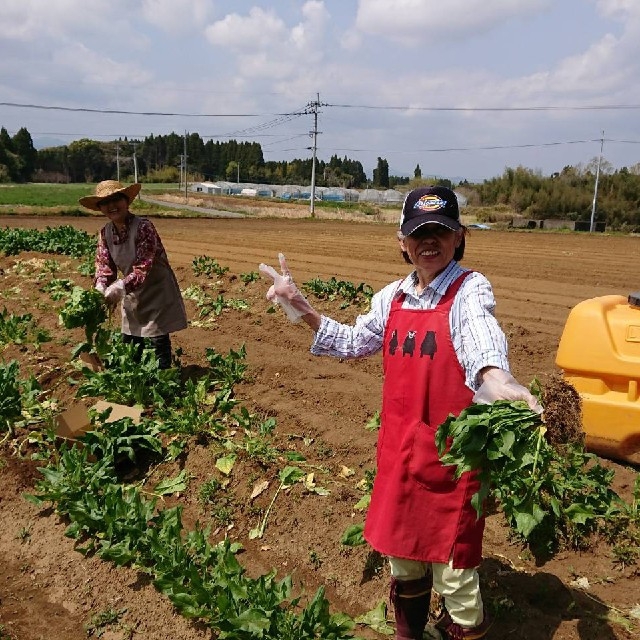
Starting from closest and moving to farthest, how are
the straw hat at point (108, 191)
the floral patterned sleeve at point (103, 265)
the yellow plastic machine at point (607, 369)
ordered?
the yellow plastic machine at point (607, 369), the straw hat at point (108, 191), the floral patterned sleeve at point (103, 265)

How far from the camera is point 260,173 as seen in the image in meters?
115

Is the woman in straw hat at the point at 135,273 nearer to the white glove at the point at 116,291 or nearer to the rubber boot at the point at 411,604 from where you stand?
the white glove at the point at 116,291

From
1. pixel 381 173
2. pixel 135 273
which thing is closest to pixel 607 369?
pixel 135 273

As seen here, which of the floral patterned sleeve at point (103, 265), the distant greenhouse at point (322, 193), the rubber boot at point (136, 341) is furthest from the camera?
the distant greenhouse at point (322, 193)

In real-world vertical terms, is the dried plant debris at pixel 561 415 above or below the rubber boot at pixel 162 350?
above

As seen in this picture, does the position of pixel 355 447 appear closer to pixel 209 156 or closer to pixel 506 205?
pixel 506 205

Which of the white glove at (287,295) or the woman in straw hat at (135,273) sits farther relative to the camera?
the woman in straw hat at (135,273)

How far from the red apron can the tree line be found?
16.2 metres

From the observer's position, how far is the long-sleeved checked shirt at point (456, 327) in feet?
6.61

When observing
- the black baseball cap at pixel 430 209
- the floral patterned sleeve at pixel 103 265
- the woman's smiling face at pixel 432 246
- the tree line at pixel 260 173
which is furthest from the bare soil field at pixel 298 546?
the tree line at pixel 260 173

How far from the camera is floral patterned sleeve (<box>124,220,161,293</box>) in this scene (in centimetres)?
461

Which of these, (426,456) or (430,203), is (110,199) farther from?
(426,456)

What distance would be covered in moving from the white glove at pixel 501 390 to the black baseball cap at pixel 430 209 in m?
0.51

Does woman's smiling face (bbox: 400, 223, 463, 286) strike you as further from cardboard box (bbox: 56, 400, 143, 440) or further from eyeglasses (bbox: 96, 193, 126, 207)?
eyeglasses (bbox: 96, 193, 126, 207)
